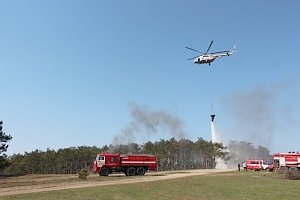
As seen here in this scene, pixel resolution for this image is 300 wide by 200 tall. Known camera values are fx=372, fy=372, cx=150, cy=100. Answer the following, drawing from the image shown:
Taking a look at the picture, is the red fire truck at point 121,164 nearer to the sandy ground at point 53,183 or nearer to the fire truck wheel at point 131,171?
the fire truck wheel at point 131,171

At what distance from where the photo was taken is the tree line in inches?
5197

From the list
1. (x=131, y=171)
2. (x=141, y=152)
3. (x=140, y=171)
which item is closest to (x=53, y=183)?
(x=131, y=171)

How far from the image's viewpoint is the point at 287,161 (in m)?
54.3

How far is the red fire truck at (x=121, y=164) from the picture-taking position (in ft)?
170

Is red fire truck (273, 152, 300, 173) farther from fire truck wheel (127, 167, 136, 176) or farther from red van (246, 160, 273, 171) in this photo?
fire truck wheel (127, 167, 136, 176)

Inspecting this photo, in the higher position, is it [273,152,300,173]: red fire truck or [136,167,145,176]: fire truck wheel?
[273,152,300,173]: red fire truck

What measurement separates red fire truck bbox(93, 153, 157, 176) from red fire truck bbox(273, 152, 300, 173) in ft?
63.0

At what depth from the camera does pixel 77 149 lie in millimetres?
A: 138750

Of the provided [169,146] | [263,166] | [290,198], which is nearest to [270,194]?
[290,198]

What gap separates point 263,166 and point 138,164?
25.3 metres

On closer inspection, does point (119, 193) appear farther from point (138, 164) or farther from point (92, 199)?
point (138, 164)

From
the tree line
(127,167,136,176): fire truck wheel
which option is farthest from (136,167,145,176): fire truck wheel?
the tree line

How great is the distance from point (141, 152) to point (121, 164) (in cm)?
7664

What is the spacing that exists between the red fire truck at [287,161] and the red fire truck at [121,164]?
19.2 metres
